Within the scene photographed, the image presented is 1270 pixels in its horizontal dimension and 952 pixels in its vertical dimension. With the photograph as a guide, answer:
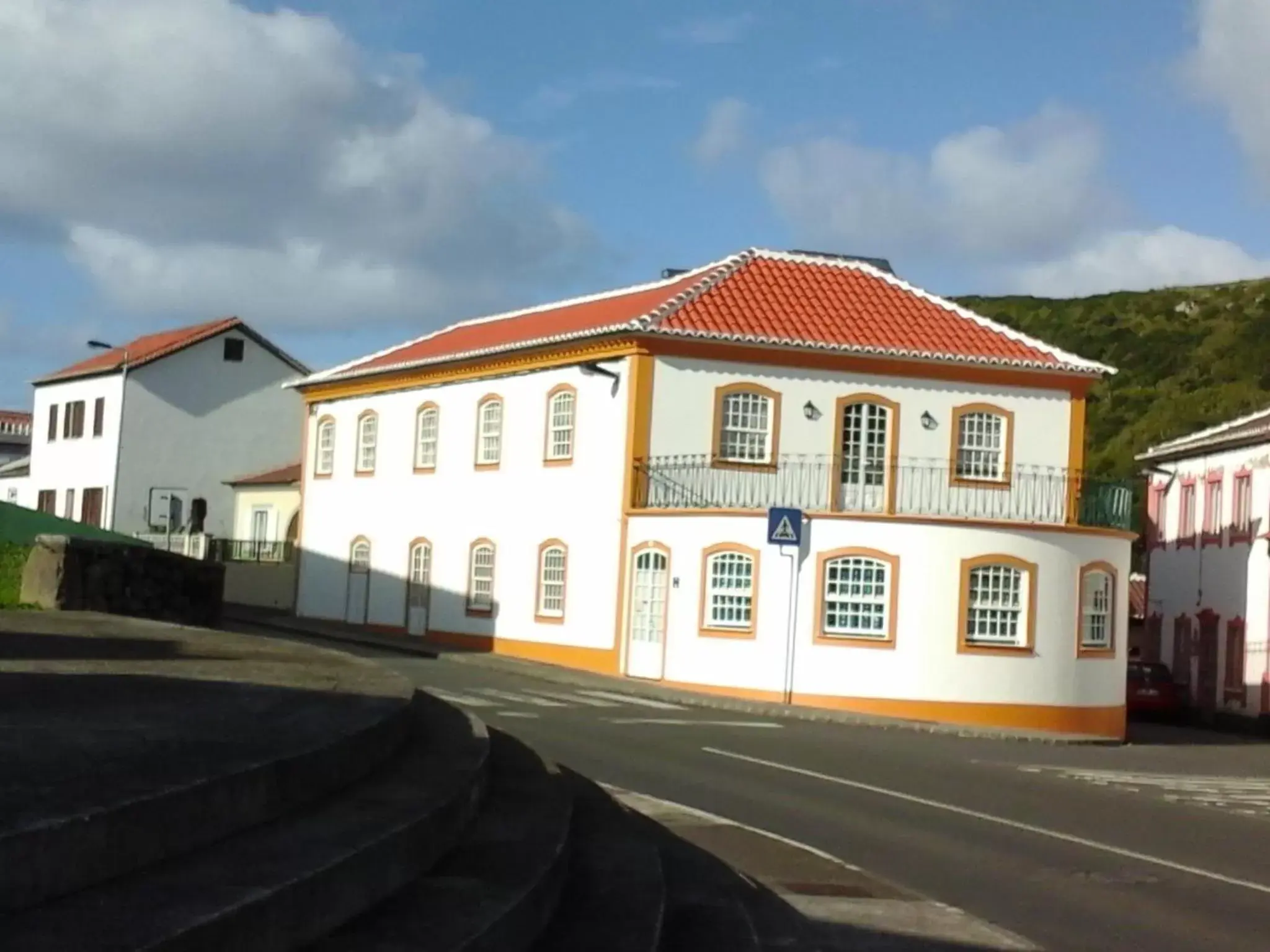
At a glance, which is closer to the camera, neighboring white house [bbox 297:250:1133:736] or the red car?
neighboring white house [bbox 297:250:1133:736]

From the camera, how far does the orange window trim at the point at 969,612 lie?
33156 millimetres

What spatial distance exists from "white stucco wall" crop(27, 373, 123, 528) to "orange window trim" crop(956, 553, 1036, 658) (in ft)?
129

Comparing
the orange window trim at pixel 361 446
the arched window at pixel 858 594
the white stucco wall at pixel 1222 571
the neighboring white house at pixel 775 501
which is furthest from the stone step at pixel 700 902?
the orange window trim at pixel 361 446

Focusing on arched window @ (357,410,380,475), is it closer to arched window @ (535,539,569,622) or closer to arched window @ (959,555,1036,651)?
arched window @ (535,539,569,622)

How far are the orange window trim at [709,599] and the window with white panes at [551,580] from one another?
4953 millimetres

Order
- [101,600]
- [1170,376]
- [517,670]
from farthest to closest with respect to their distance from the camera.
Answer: [1170,376] < [517,670] < [101,600]

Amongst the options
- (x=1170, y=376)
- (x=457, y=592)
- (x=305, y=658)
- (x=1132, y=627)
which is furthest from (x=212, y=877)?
(x=1170, y=376)

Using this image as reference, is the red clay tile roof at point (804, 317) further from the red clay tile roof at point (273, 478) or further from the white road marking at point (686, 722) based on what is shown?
the red clay tile roof at point (273, 478)

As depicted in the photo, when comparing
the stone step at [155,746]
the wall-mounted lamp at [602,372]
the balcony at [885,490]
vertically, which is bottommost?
the stone step at [155,746]

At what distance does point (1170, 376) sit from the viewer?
331 feet

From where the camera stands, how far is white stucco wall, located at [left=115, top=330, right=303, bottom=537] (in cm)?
6519

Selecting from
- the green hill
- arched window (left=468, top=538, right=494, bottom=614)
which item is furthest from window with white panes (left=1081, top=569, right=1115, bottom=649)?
the green hill

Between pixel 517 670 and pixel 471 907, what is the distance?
28.8 m

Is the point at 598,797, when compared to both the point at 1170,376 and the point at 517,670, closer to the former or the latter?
the point at 517,670
